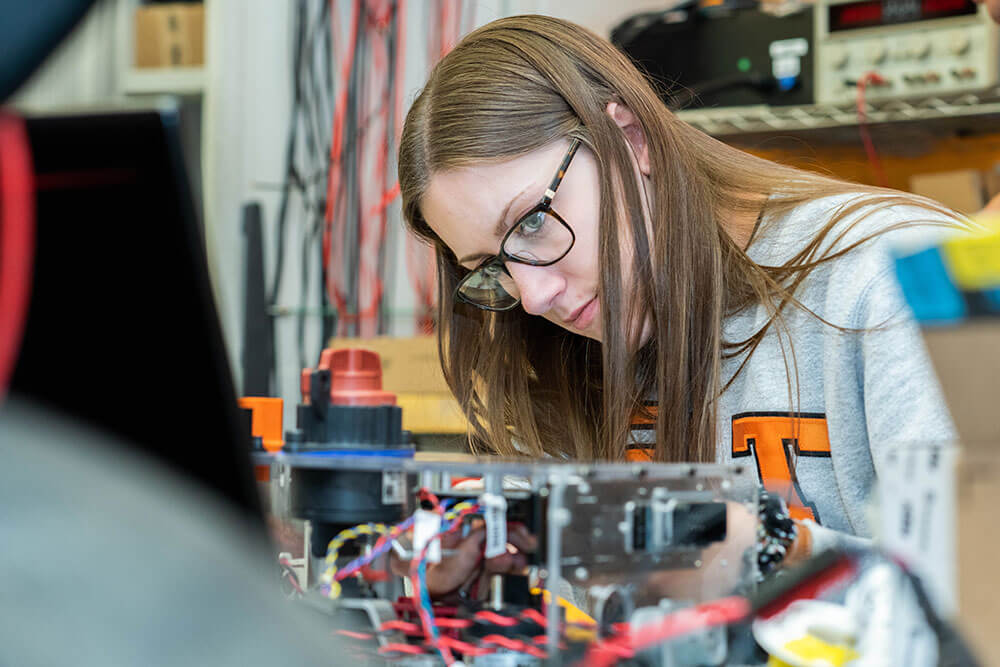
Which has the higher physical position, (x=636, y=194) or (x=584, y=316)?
(x=636, y=194)

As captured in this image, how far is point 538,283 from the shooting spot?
1.10 meters

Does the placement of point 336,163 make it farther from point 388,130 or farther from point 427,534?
point 427,534

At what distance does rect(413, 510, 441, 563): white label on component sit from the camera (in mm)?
599

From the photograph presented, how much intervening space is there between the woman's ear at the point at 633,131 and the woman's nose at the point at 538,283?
0.50 feet

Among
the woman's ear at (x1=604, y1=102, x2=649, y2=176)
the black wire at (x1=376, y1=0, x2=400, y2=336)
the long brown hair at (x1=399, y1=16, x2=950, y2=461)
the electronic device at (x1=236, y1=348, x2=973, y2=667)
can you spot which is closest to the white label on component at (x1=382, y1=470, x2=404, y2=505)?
the electronic device at (x1=236, y1=348, x2=973, y2=667)

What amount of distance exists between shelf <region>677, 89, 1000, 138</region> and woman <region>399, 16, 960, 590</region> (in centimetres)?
58

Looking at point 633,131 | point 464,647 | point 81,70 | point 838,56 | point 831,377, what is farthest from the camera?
point 838,56

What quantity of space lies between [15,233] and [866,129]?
5.28ft

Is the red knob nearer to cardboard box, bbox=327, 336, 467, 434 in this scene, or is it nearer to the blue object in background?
the blue object in background

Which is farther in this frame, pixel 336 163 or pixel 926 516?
pixel 336 163

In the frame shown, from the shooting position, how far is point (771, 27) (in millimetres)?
1749

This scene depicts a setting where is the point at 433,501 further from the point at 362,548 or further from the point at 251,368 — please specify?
the point at 251,368

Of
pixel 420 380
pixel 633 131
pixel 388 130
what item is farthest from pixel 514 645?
pixel 388 130

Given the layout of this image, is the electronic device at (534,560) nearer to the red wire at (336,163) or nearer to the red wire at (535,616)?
the red wire at (535,616)
